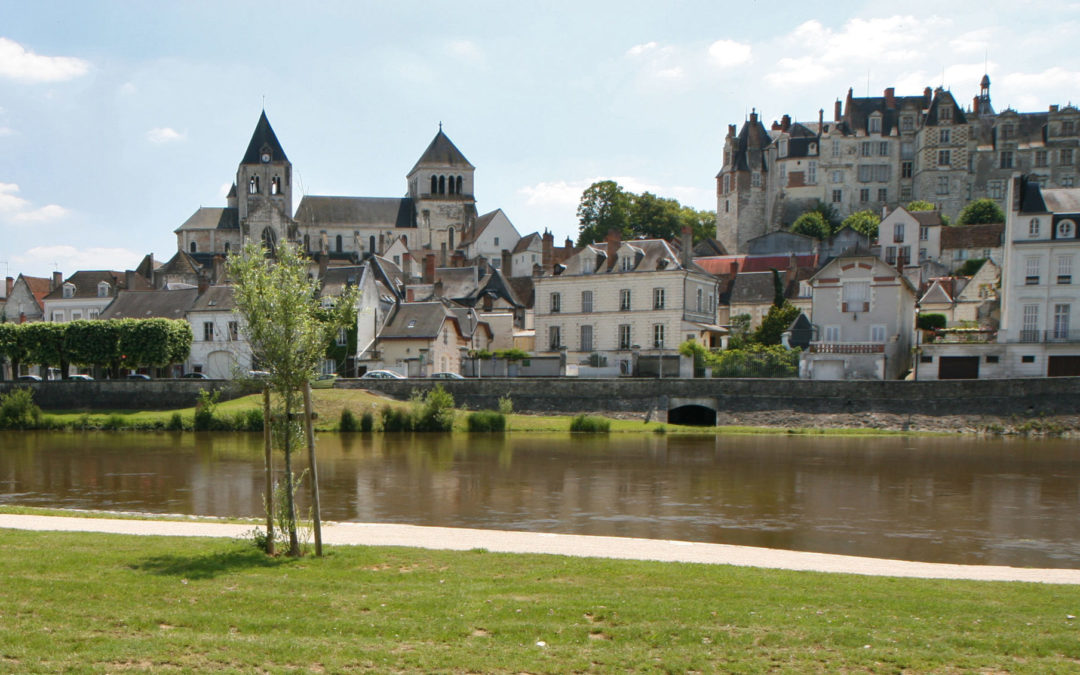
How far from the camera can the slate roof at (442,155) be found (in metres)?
102

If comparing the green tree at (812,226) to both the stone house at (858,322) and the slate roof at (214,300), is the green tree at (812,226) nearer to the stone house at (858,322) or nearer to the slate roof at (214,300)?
the stone house at (858,322)

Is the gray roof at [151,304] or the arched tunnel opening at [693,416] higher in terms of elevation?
the gray roof at [151,304]

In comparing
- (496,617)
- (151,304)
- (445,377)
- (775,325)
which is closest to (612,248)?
(775,325)

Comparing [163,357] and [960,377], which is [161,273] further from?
[960,377]

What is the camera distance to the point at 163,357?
49.2m

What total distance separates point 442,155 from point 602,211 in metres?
20.8

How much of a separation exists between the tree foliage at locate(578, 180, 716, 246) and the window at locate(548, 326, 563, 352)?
37192 millimetres

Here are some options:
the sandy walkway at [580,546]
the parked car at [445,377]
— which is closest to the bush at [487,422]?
the parked car at [445,377]

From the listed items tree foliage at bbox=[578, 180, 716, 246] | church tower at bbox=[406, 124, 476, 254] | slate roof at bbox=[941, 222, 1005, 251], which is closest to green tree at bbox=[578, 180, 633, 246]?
tree foliage at bbox=[578, 180, 716, 246]

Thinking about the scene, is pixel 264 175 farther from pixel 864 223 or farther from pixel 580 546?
pixel 580 546

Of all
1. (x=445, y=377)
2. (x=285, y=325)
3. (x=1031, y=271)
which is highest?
(x=1031, y=271)

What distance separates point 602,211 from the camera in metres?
92.0

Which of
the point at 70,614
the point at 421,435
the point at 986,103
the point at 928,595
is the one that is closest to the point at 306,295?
the point at 70,614

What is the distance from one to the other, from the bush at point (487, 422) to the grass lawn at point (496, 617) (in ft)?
92.7
